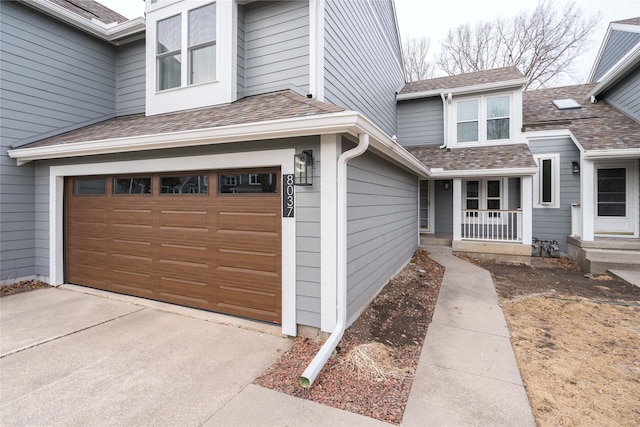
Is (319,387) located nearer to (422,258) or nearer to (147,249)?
(147,249)

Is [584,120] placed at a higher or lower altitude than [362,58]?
lower

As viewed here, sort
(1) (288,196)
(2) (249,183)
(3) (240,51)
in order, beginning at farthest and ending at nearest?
1. (3) (240,51)
2. (2) (249,183)
3. (1) (288,196)

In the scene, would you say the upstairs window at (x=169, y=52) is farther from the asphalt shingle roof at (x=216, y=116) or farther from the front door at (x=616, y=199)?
the front door at (x=616, y=199)

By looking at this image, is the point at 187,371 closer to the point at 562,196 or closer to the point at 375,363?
the point at 375,363

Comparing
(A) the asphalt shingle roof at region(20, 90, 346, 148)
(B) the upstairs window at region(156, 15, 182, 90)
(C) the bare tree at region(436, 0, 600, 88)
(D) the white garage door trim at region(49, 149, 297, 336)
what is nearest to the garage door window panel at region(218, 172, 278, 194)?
(D) the white garage door trim at region(49, 149, 297, 336)

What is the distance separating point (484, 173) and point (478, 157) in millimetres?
965

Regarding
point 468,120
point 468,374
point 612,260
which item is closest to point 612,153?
point 612,260

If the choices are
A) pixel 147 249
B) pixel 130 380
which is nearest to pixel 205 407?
pixel 130 380

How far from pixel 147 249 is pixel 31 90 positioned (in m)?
4.11

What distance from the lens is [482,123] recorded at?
9.76 m

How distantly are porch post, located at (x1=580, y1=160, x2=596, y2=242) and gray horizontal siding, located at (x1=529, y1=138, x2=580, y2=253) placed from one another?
4.62 feet

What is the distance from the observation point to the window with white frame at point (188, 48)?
531 cm

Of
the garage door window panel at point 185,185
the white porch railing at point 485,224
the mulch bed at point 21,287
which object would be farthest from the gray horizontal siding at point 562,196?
the mulch bed at point 21,287

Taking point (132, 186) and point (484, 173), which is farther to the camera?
point (484, 173)
